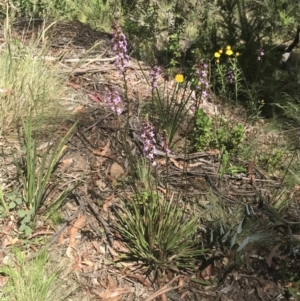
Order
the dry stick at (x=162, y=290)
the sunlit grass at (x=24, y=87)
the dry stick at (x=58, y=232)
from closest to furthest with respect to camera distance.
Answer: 1. the dry stick at (x=162, y=290)
2. the dry stick at (x=58, y=232)
3. the sunlit grass at (x=24, y=87)

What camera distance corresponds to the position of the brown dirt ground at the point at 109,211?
2.33 m

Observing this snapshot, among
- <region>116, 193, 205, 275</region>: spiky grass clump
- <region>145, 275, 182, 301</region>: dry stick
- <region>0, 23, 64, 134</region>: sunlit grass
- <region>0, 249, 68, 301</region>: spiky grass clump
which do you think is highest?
<region>0, 23, 64, 134</region>: sunlit grass

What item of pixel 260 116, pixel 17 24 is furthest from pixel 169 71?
pixel 17 24

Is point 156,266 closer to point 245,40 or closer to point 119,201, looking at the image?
point 119,201

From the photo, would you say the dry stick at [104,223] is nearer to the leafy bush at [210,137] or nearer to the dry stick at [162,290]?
the dry stick at [162,290]

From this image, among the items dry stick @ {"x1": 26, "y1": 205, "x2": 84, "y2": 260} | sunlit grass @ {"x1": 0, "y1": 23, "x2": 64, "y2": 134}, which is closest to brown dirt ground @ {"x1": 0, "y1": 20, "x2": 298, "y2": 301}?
dry stick @ {"x1": 26, "y1": 205, "x2": 84, "y2": 260}

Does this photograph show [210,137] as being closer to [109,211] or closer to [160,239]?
[109,211]

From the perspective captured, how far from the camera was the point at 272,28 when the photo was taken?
468cm

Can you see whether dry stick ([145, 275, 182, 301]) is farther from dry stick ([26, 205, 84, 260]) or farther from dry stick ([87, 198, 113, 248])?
dry stick ([26, 205, 84, 260])

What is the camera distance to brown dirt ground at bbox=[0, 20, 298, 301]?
7.63 ft

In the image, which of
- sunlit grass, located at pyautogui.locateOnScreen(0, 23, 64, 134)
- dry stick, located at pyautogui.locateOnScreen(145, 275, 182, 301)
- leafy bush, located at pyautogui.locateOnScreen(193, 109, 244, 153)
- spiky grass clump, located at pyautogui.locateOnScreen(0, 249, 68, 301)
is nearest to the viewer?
spiky grass clump, located at pyautogui.locateOnScreen(0, 249, 68, 301)

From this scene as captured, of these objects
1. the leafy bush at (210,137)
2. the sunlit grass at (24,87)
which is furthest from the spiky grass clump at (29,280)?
the leafy bush at (210,137)

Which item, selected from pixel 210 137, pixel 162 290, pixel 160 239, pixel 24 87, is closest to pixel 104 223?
pixel 160 239

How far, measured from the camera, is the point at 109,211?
2.67 m
